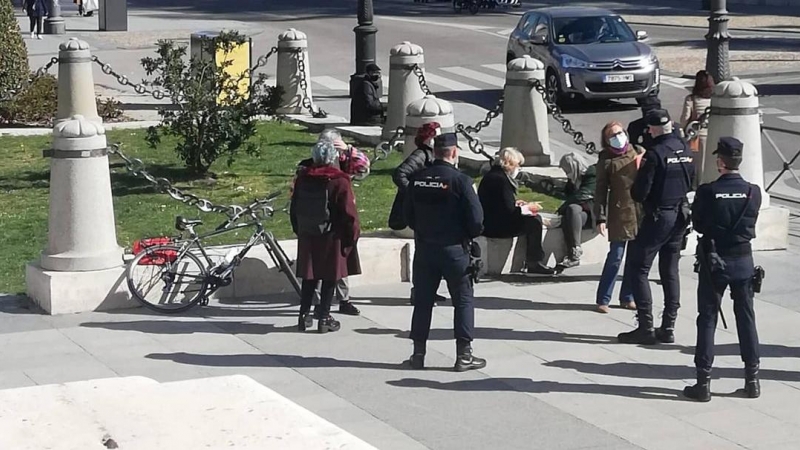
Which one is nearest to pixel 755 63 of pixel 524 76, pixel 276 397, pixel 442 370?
pixel 524 76

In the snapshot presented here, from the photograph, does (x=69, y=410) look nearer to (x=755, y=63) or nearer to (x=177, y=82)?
(x=177, y=82)

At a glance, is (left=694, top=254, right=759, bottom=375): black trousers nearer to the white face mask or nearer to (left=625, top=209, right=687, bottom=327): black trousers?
(left=625, top=209, right=687, bottom=327): black trousers

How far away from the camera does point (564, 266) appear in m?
12.4

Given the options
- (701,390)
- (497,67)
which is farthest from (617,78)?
(701,390)

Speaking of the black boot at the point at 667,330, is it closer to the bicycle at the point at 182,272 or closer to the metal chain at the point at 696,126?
the bicycle at the point at 182,272

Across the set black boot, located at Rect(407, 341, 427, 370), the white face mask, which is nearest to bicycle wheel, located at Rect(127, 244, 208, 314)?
black boot, located at Rect(407, 341, 427, 370)

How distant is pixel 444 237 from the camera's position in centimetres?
942

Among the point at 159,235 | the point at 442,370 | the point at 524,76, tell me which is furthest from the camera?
the point at 524,76

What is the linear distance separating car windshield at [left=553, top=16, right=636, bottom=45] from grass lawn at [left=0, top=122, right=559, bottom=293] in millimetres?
6983

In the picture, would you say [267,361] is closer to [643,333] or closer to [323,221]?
Result: [323,221]

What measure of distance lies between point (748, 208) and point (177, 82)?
834cm

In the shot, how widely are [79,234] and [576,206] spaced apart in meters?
4.23

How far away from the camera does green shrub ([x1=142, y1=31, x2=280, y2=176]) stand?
51.2ft

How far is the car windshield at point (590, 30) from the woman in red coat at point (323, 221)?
15317 mm
